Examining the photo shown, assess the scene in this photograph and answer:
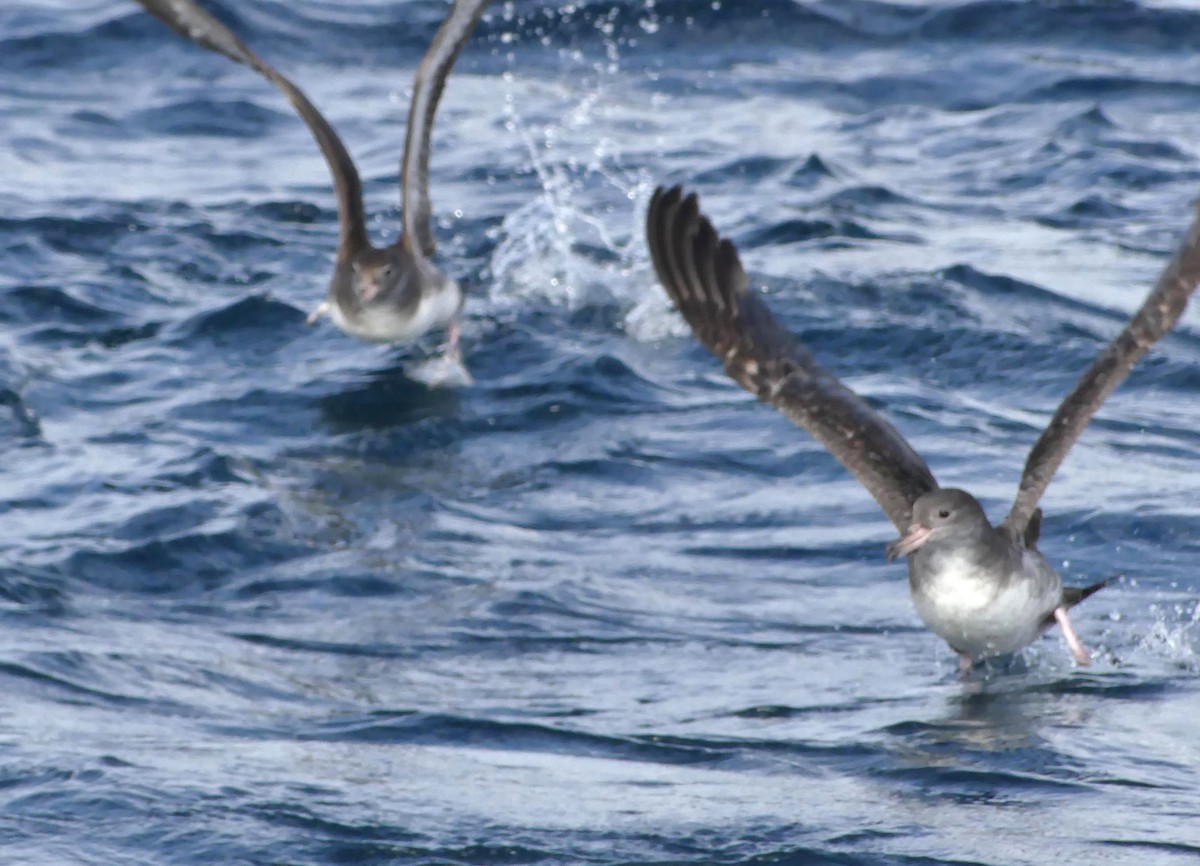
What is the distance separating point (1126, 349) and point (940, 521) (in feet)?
2.82

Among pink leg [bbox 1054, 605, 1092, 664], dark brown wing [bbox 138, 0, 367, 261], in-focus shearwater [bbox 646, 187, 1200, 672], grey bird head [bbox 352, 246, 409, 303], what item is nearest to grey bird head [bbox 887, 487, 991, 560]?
in-focus shearwater [bbox 646, 187, 1200, 672]

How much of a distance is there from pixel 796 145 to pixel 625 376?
5459 mm

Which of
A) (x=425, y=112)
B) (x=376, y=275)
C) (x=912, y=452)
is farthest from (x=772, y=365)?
(x=376, y=275)

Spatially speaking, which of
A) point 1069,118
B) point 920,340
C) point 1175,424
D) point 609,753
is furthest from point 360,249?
point 1069,118

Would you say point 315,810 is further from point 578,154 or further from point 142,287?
point 578,154

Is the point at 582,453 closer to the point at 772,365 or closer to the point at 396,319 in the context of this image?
the point at 396,319

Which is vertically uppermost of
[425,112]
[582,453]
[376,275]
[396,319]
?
[425,112]

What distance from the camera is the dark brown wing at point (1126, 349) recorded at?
22.8ft

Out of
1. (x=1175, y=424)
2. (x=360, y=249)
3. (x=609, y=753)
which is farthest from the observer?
(x=360, y=249)

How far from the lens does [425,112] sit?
10.9m

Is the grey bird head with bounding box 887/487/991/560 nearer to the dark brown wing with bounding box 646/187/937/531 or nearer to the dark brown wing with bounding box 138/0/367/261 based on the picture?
the dark brown wing with bounding box 646/187/937/531

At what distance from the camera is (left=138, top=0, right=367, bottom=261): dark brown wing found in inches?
387

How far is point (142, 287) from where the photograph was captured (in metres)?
12.9

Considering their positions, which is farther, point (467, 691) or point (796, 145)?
point (796, 145)
